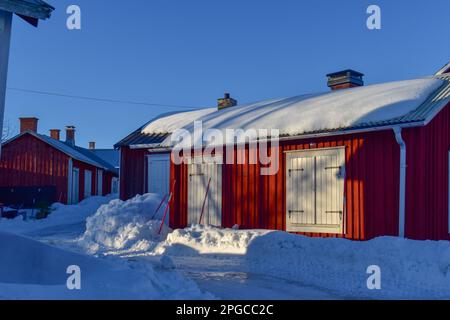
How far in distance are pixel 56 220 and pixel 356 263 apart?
17.0 meters

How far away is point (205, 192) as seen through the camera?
15016 millimetres

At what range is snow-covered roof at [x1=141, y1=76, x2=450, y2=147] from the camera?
11.6m

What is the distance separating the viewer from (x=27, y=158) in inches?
1165

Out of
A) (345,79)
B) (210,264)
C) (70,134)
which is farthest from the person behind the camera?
(70,134)

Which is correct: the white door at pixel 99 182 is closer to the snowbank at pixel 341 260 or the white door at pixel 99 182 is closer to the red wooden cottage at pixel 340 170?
the red wooden cottage at pixel 340 170

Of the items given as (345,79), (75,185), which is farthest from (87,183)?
(345,79)

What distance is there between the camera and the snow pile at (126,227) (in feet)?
46.1

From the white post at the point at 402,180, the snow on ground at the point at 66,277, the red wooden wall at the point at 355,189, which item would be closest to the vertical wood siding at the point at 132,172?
the red wooden wall at the point at 355,189

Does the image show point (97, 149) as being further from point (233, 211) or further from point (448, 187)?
point (448, 187)

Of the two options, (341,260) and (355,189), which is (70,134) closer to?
(355,189)

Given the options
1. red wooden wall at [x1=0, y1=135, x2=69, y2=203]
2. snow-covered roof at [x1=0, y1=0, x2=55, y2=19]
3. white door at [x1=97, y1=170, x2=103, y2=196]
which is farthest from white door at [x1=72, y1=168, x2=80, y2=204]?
snow-covered roof at [x1=0, y1=0, x2=55, y2=19]

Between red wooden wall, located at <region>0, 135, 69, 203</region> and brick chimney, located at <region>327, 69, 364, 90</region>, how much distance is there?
16432 mm
